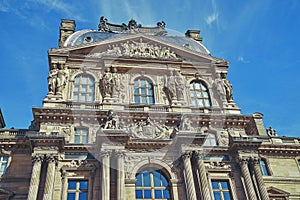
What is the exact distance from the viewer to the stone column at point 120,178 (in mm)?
18133

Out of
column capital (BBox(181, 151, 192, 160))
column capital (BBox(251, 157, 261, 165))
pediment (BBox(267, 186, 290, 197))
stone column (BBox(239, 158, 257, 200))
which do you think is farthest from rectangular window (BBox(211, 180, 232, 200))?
pediment (BBox(267, 186, 290, 197))

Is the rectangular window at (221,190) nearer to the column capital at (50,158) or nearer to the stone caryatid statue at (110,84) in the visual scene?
the stone caryatid statue at (110,84)

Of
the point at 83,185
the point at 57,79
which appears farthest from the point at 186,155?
the point at 57,79

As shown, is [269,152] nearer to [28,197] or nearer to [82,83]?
[82,83]

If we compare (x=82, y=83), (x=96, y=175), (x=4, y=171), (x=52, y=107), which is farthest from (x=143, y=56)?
(x=4, y=171)

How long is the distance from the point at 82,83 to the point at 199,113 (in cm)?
941

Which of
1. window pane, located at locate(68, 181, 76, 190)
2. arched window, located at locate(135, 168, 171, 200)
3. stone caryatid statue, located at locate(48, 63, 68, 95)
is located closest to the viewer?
window pane, located at locate(68, 181, 76, 190)

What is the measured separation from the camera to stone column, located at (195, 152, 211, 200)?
19156 mm

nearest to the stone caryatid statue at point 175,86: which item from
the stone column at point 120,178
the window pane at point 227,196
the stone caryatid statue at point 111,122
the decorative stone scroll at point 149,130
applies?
the decorative stone scroll at point 149,130

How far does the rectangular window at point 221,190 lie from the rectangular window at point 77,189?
26.8ft

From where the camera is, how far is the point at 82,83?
25.5 m

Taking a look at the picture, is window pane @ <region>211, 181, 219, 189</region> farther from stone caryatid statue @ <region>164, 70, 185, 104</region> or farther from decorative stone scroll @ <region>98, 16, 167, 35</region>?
decorative stone scroll @ <region>98, 16, 167, 35</region>

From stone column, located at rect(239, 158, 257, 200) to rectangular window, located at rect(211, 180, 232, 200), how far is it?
4.03 feet

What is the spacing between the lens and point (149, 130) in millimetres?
22453
